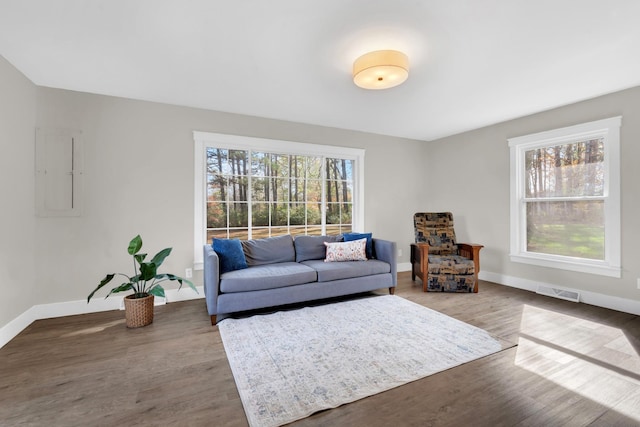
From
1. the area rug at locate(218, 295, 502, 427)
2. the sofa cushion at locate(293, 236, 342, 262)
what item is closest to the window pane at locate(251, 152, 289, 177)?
the sofa cushion at locate(293, 236, 342, 262)

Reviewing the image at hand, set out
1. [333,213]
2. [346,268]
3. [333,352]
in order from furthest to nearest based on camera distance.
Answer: [333,213] < [346,268] < [333,352]

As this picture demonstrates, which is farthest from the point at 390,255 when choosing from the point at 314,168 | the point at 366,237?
the point at 314,168

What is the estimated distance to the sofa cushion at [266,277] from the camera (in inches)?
113

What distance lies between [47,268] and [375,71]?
382cm

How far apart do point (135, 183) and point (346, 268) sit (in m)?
2.72

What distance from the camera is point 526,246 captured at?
408cm

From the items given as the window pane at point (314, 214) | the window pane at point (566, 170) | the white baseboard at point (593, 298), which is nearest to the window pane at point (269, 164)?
the window pane at point (314, 214)

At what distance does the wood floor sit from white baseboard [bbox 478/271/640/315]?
0.67ft

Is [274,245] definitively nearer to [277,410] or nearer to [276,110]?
[276,110]

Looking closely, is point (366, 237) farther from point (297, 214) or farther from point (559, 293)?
point (559, 293)

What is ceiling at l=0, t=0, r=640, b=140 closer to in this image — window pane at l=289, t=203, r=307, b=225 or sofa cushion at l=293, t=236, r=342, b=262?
window pane at l=289, t=203, r=307, b=225

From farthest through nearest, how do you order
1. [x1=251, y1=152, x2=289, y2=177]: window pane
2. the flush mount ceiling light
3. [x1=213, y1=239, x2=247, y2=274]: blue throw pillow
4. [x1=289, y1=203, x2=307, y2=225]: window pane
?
[x1=289, y1=203, x2=307, y2=225]: window pane → [x1=251, y1=152, x2=289, y2=177]: window pane → [x1=213, y1=239, x2=247, y2=274]: blue throw pillow → the flush mount ceiling light

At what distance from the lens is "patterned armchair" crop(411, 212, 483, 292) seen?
3.82 metres

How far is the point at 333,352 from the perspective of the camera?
7.35 ft
